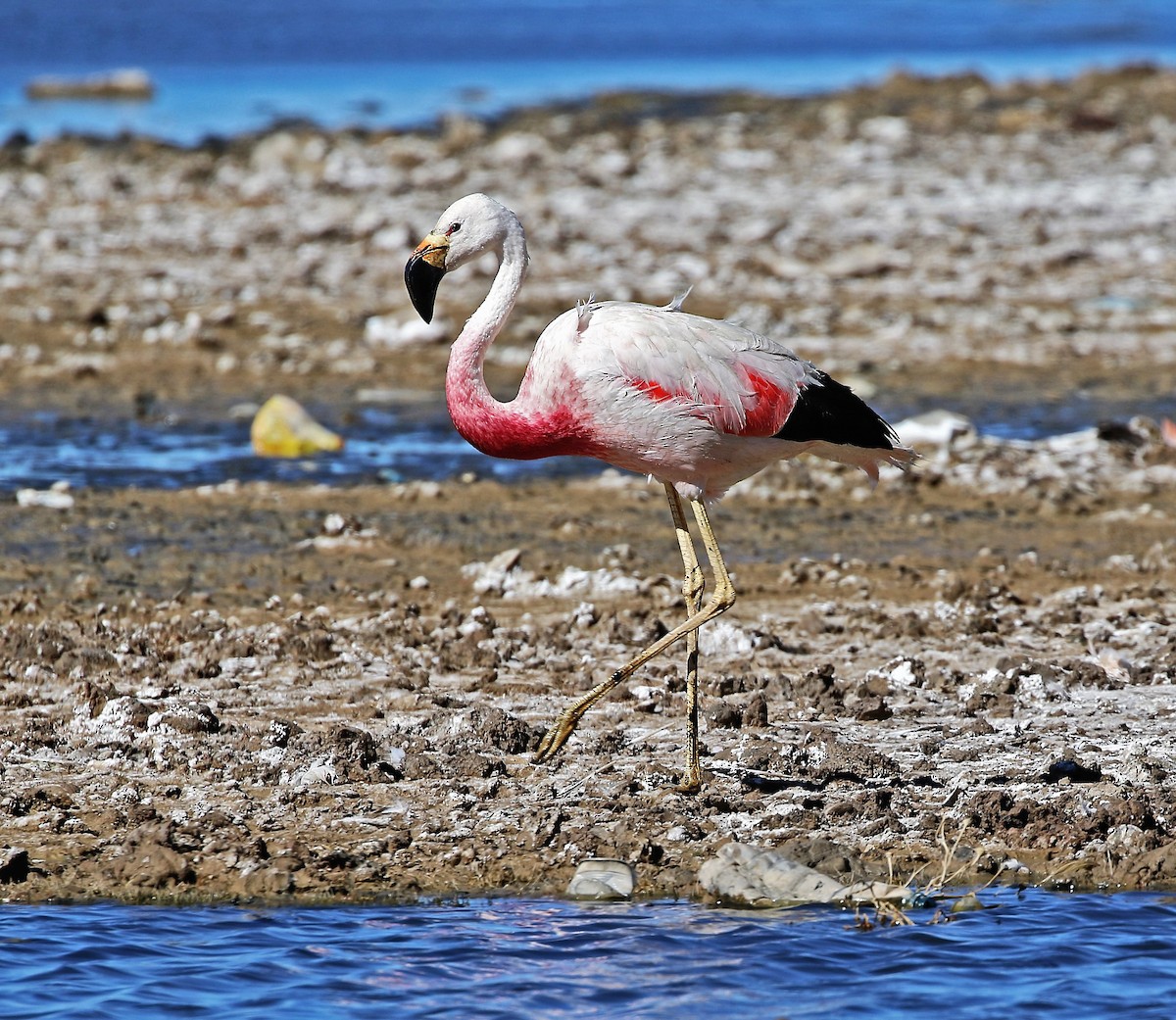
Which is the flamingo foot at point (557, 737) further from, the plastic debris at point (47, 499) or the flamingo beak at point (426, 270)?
the plastic debris at point (47, 499)

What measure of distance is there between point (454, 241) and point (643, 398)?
905 mm

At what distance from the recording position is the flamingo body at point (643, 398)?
5.98 m

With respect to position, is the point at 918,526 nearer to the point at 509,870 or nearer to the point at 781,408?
the point at 781,408

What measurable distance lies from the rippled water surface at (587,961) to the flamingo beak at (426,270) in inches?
81.5

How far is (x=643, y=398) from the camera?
5.97 m

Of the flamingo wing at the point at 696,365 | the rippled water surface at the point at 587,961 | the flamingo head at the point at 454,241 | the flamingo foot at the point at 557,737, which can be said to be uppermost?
the flamingo head at the point at 454,241

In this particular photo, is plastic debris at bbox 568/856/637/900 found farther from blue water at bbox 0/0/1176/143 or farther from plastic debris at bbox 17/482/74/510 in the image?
blue water at bbox 0/0/1176/143

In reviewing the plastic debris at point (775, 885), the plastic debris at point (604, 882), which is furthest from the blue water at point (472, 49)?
the plastic debris at point (775, 885)

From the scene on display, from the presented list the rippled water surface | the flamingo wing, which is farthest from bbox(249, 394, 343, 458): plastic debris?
the rippled water surface

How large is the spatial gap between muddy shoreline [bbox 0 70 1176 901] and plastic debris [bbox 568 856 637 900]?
0.24 feet

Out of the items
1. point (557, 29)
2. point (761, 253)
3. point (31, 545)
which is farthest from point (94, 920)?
point (557, 29)

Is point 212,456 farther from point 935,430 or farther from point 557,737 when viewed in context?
point 557,737

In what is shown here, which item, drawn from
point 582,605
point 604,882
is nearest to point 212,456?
point 582,605

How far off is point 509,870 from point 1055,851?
1768mm
